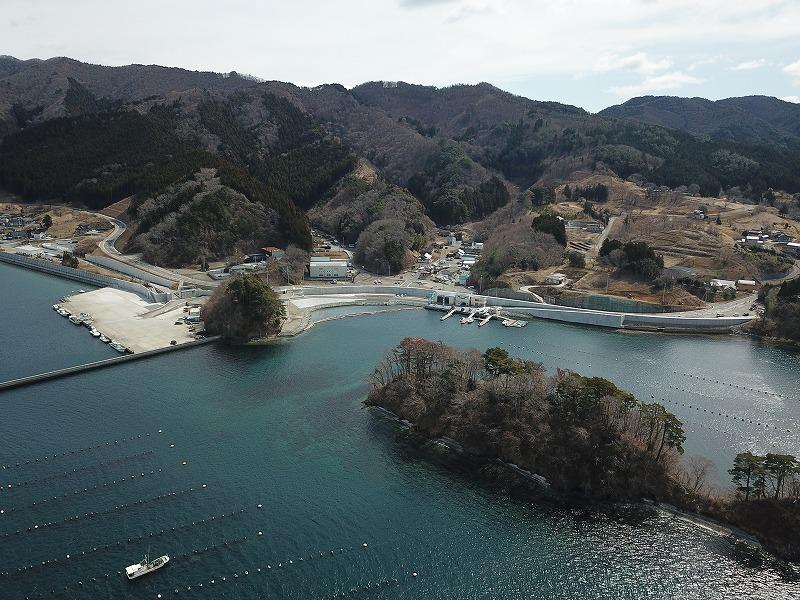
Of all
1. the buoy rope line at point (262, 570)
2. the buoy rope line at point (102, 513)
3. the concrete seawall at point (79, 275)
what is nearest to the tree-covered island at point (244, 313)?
the concrete seawall at point (79, 275)

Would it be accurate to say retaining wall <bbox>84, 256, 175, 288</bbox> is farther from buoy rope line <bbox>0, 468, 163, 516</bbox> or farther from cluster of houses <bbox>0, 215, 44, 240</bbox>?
buoy rope line <bbox>0, 468, 163, 516</bbox>

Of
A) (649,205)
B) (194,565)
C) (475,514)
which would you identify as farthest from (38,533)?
(649,205)

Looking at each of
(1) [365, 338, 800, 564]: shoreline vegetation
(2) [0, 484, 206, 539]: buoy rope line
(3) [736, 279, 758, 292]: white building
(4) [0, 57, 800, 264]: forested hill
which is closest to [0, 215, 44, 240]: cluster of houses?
(4) [0, 57, 800, 264]: forested hill

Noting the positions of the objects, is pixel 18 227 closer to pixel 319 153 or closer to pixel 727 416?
pixel 319 153

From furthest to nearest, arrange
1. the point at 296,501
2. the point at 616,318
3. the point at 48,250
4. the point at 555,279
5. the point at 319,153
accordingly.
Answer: the point at 319,153 < the point at 48,250 < the point at 555,279 < the point at 616,318 < the point at 296,501

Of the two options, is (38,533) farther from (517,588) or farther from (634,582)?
(634,582)

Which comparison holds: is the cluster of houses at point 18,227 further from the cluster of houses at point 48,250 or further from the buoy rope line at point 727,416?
the buoy rope line at point 727,416

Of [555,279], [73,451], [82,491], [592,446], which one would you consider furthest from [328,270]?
[592,446]
